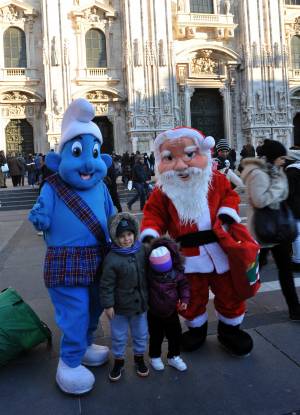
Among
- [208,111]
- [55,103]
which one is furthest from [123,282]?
[208,111]

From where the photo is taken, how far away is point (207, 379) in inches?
111

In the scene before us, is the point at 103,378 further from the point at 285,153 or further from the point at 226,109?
the point at 226,109

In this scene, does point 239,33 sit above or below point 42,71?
above

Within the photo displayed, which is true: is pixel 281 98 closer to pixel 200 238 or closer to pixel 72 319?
pixel 200 238

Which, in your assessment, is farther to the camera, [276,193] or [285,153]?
[285,153]

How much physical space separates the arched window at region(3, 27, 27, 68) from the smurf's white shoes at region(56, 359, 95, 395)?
23274mm

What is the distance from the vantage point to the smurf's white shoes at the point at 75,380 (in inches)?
105

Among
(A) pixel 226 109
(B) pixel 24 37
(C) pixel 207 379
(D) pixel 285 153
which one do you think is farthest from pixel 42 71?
(C) pixel 207 379

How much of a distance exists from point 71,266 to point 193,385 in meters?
1.13

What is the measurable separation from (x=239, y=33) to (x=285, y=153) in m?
24.0

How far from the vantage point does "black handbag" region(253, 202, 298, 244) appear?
3670 mm

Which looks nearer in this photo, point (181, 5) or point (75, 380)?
point (75, 380)

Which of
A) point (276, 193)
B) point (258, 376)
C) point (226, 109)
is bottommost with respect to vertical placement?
point (258, 376)

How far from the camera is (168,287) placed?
278cm
